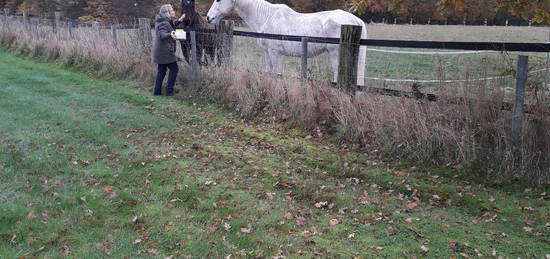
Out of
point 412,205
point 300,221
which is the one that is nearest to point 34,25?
point 300,221

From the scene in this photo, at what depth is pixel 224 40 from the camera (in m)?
9.98

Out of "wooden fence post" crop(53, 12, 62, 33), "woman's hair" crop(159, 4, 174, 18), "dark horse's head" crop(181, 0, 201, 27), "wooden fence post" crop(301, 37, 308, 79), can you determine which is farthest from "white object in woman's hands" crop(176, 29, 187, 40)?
"wooden fence post" crop(53, 12, 62, 33)

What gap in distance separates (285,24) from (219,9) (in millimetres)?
1696

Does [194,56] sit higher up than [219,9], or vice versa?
[219,9]

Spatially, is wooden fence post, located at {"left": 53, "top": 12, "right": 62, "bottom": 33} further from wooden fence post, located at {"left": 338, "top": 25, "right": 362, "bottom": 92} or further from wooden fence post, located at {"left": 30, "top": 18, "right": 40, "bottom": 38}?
wooden fence post, located at {"left": 338, "top": 25, "right": 362, "bottom": 92}

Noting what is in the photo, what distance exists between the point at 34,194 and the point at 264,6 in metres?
6.57

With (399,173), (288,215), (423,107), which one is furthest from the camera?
(423,107)

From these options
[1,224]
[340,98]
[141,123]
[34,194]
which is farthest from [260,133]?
[1,224]

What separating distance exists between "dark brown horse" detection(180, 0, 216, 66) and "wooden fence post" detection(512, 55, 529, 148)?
6196 mm

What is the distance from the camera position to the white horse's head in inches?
428

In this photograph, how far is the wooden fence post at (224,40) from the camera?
9.98 metres

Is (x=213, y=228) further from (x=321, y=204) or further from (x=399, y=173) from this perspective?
(x=399, y=173)

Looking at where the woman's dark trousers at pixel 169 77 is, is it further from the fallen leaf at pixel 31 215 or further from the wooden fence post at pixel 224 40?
the fallen leaf at pixel 31 215

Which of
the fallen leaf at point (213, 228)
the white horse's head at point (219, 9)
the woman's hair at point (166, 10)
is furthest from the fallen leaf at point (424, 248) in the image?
the white horse's head at point (219, 9)
